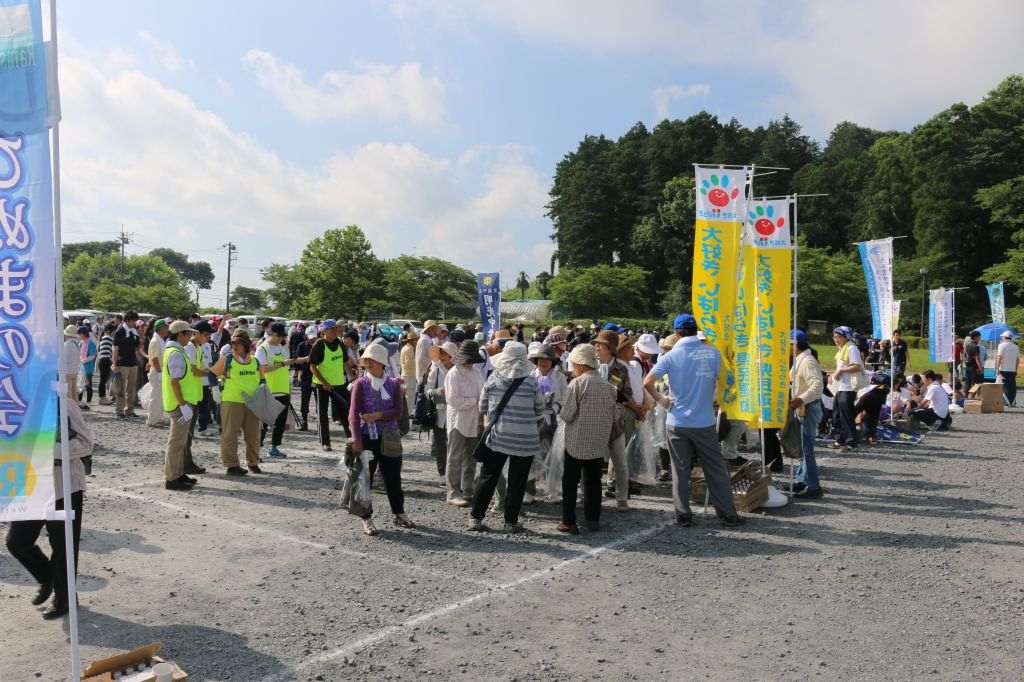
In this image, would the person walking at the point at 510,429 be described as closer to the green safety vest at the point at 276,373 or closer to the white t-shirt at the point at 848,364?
the green safety vest at the point at 276,373

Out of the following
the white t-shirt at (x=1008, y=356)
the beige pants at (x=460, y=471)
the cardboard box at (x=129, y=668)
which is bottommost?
the cardboard box at (x=129, y=668)

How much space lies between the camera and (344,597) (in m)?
5.20

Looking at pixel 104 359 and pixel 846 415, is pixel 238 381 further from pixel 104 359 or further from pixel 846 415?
pixel 846 415

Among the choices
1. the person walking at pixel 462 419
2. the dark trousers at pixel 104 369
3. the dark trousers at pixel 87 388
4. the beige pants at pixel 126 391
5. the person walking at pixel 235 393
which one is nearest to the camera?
the person walking at pixel 462 419

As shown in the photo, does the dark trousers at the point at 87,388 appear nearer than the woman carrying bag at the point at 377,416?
No

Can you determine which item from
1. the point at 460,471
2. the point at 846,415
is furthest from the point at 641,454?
the point at 846,415

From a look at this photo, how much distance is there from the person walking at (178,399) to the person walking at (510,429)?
11.7ft

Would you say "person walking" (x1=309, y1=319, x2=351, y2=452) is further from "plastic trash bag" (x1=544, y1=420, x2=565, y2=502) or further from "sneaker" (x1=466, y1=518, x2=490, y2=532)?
"sneaker" (x1=466, y1=518, x2=490, y2=532)

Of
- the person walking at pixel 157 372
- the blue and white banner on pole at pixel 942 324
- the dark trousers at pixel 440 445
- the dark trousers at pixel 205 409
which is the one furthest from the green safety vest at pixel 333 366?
the blue and white banner on pole at pixel 942 324

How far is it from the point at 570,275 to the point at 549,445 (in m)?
56.2

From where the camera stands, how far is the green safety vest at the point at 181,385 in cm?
809

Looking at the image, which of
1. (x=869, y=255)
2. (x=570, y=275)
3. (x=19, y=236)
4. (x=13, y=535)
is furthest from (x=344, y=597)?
(x=570, y=275)

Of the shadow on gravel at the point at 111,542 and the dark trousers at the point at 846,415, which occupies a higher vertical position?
the dark trousers at the point at 846,415

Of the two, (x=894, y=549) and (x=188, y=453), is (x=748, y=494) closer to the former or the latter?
(x=894, y=549)
